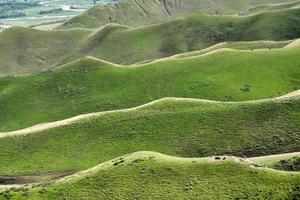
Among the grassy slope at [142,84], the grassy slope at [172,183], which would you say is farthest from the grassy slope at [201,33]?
the grassy slope at [172,183]

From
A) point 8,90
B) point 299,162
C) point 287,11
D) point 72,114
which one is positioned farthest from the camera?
point 287,11

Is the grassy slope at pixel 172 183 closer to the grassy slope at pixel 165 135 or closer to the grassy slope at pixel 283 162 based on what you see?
the grassy slope at pixel 283 162

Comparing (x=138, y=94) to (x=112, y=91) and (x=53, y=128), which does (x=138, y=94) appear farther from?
(x=53, y=128)

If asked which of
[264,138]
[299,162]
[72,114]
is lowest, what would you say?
[72,114]

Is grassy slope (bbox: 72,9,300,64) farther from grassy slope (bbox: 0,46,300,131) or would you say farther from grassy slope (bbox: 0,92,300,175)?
grassy slope (bbox: 0,92,300,175)

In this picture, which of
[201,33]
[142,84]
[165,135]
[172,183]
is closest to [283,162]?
[172,183]

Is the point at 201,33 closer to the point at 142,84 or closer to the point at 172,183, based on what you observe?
the point at 142,84

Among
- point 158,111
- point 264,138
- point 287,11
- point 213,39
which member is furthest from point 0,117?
point 287,11
